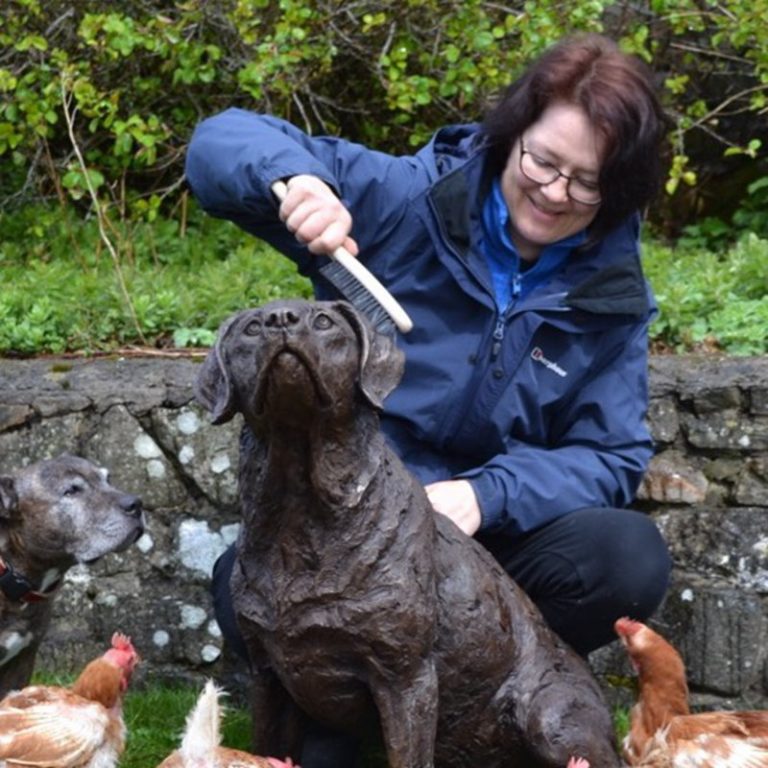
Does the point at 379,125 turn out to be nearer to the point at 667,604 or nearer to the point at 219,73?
the point at 219,73

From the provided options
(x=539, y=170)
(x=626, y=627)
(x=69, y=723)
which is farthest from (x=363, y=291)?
(x=69, y=723)

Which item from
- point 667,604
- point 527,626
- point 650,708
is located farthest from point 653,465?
point 527,626

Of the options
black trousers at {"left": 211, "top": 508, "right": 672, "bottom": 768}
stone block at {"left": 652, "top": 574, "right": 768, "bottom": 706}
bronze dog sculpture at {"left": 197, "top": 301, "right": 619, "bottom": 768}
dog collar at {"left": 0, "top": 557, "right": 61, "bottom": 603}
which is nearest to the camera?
bronze dog sculpture at {"left": 197, "top": 301, "right": 619, "bottom": 768}

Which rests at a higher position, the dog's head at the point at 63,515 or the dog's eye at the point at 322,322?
the dog's eye at the point at 322,322

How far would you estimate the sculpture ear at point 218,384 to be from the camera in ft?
12.9

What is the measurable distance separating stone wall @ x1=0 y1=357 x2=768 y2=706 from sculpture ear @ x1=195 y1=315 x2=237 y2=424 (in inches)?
79.2

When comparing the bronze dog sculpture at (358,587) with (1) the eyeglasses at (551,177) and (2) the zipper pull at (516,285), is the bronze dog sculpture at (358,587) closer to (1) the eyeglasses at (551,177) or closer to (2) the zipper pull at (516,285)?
(2) the zipper pull at (516,285)

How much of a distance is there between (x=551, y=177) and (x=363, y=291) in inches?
32.0

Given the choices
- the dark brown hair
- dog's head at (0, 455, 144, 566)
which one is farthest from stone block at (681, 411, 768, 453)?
dog's head at (0, 455, 144, 566)

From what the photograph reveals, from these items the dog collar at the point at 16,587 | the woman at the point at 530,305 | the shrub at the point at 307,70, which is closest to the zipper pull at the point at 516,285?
the woman at the point at 530,305

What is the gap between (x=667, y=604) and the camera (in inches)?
230

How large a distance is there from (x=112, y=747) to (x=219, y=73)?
14.7ft

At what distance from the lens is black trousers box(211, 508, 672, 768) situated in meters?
→ 4.80

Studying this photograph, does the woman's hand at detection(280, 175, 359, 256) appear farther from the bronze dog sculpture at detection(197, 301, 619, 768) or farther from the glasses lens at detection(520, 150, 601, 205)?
the glasses lens at detection(520, 150, 601, 205)
